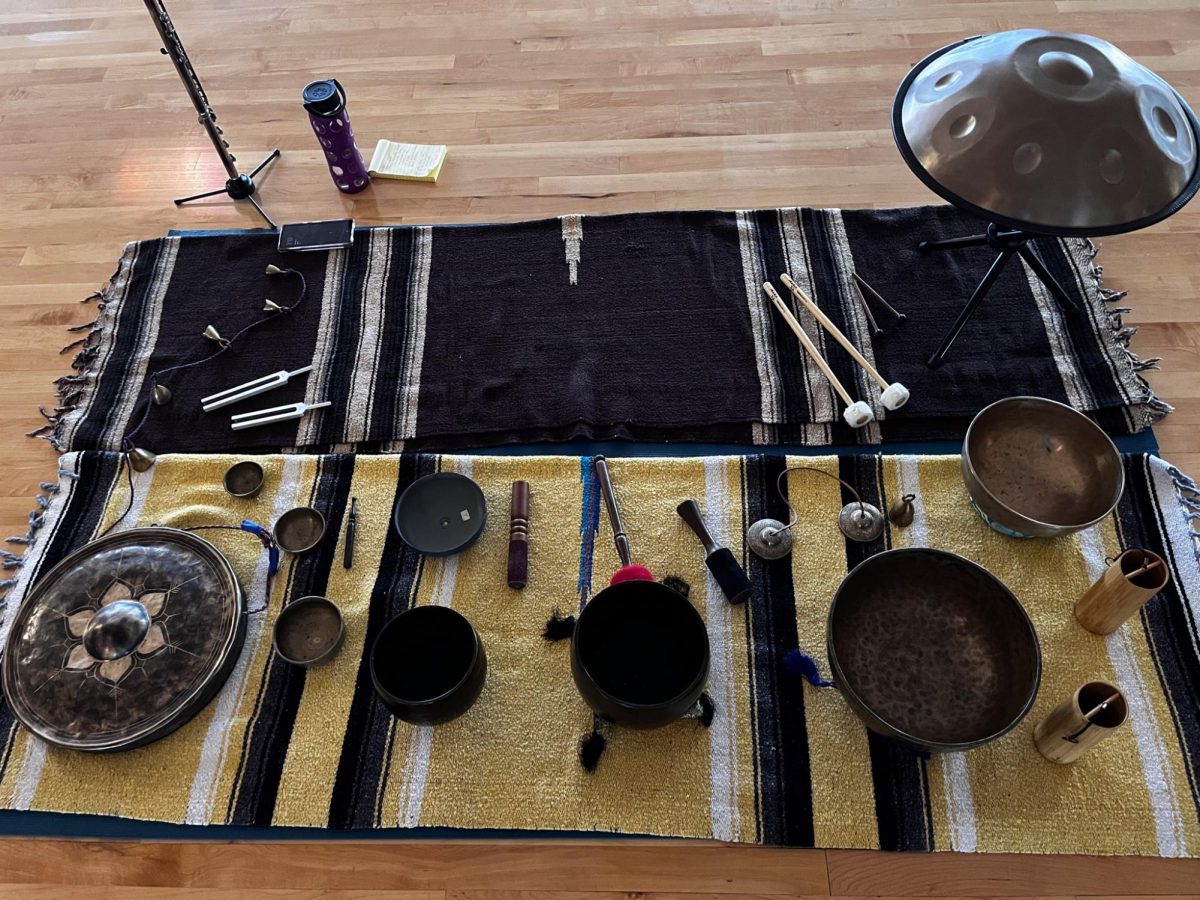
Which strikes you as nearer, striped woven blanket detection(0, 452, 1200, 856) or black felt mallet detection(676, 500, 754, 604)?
striped woven blanket detection(0, 452, 1200, 856)

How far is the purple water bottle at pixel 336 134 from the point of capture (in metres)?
1.74

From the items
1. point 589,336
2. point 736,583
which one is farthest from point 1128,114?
point 589,336

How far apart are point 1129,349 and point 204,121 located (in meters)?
2.08

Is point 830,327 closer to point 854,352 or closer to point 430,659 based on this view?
point 854,352

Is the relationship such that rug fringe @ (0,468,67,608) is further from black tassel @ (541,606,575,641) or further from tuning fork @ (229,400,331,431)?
black tassel @ (541,606,575,641)

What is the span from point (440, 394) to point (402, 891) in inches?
33.8

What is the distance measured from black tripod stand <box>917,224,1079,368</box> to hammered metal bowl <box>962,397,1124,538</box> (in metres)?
0.23

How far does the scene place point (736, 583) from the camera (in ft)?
3.78

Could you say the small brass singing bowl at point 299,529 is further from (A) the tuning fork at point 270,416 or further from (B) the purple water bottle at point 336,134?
(B) the purple water bottle at point 336,134

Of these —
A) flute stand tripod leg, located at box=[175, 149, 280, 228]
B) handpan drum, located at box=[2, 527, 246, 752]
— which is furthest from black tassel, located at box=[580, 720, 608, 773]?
flute stand tripod leg, located at box=[175, 149, 280, 228]

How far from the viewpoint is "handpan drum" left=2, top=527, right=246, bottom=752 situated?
3.50 ft

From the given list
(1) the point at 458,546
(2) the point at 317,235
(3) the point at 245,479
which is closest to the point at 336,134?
(2) the point at 317,235

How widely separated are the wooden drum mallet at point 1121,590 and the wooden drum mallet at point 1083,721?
0.15 m

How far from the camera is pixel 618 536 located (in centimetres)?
121
